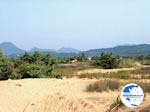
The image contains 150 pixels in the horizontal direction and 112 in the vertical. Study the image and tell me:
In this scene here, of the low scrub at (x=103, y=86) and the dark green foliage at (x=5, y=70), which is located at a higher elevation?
the dark green foliage at (x=5, y=70)

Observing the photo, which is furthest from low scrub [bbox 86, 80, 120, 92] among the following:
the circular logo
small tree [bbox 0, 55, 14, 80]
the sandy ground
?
small tree [bbox 0, 55, 14, 80]

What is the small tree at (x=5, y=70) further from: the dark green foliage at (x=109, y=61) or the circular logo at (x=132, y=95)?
Answer: the circular logo at (x=132, y=95)

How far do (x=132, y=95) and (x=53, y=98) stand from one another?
719cm

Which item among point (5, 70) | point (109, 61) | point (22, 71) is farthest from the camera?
point (109, 61)

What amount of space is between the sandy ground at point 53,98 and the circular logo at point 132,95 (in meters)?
3.38

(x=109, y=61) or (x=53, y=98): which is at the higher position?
(x=109, y=61)

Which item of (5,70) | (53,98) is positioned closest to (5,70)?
(5,70)

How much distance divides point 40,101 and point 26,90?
2293mm

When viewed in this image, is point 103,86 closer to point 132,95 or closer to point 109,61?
point 132,95

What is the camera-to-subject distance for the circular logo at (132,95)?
9305mm

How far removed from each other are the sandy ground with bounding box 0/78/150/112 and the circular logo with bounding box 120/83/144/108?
11.1 feet

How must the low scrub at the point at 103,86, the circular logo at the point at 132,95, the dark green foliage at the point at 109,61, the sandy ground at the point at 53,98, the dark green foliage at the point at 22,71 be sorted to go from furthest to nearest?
the dark green foliage at the point at 109,61
the dark green foliage at the point at 22,71
the low scrub at the point at 103,86
the sandy ground at the point at 53,98
the circular logo at the point at 132,95

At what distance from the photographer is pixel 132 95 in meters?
9.34

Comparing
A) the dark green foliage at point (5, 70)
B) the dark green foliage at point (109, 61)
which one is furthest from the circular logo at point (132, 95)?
the dark green foliage at point (109, 61)
